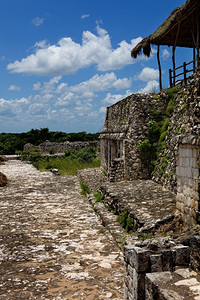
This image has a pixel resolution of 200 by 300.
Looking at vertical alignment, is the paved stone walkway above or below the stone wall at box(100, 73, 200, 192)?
below

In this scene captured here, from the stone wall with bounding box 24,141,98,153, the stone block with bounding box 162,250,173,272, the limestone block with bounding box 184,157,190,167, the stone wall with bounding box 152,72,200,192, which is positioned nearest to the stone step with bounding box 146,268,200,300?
the stone block with bounding box 162,250,173,272

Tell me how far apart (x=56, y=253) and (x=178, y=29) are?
10253mm

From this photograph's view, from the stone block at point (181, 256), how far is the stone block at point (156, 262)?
0.65ft

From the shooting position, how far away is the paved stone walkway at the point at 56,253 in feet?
14.6

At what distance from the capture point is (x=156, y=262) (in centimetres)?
351

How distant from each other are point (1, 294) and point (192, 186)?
13.5 ft

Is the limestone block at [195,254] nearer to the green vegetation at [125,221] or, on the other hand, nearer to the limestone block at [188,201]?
the limestone block at [188,201]

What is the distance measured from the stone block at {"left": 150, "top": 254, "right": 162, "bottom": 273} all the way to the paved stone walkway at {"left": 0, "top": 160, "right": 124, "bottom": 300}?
1.01m

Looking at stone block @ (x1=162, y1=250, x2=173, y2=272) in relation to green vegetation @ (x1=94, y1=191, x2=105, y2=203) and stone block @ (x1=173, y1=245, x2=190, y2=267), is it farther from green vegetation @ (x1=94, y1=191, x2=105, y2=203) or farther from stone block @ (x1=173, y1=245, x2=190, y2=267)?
green vegetation @ (x1=94, y1=191, x2=105, y2=203)

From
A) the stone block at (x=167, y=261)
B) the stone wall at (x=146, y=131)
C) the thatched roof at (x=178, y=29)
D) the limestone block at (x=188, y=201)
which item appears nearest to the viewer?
the stone block at (x=167, y=261)

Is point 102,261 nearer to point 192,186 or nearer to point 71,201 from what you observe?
point 192,186

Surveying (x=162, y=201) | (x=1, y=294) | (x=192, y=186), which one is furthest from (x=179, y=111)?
(x=1, y=294)

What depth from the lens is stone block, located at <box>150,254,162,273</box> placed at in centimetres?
350

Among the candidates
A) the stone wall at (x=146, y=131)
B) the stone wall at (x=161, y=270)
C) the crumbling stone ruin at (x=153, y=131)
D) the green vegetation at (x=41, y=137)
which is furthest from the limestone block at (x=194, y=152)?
the green vegetation at (x=41, y=137)
